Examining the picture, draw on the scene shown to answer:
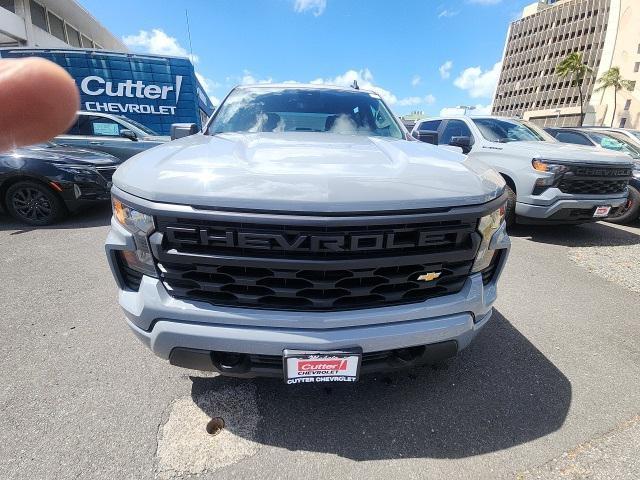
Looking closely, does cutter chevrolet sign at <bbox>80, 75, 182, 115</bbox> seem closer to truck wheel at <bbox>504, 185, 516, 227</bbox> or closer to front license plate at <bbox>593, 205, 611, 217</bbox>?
truck wheel at <bbox>504, 185, 516, 227</bbox>

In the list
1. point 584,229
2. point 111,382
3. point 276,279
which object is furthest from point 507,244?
point 584,229

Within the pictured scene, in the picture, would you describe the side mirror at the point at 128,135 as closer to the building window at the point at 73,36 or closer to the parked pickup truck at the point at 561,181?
the parked pickup truck at the point at 561,181

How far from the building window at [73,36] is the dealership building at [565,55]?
63.5m

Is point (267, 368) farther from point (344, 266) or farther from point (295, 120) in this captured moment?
point (295, 120)

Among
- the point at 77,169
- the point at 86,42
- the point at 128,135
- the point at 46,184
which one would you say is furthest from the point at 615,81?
the point at 46,184

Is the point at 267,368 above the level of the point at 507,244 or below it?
below

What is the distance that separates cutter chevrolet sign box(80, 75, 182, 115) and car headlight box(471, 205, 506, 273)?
Result: 1535 cm

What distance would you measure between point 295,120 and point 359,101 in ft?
2.43

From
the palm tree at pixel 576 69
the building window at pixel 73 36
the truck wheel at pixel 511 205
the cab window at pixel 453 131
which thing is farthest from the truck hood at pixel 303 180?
the palm tree at pixel 576 69

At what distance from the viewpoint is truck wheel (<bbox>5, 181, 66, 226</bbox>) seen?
5.02 meters

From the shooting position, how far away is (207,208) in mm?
1355

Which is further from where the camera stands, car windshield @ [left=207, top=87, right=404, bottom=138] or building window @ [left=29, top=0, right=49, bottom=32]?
building window @ [left=29, top=0, right=49, bottom=32]

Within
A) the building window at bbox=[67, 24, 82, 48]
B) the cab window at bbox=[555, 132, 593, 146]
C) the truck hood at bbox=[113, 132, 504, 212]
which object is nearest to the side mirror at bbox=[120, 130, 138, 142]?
the truck hood at bbox=[113, 132, 504, 212]

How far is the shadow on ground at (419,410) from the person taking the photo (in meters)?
1.71
